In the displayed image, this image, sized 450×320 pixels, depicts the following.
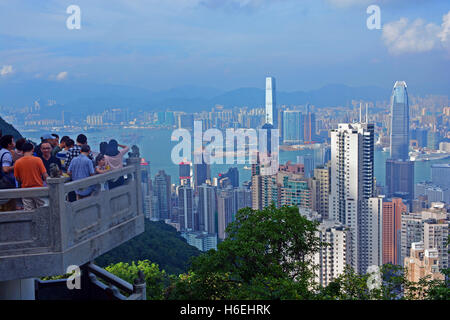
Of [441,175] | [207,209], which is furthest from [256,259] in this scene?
[441,175]

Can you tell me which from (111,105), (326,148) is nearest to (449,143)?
(326,148)

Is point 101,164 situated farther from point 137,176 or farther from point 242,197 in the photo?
point 242,197

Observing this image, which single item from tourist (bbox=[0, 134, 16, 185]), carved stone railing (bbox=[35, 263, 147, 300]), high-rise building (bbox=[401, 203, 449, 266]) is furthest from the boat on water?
tourist (bbox=[0, 134, 16, 185])

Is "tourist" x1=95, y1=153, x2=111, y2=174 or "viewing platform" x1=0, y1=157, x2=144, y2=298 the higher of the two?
"tourist" x1=95, y1=153, x2=111, y2=174

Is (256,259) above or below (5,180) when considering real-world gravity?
below

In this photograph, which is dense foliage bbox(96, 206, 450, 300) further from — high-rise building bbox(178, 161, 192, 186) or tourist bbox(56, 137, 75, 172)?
high-rise building bbox(178, 161, 192, 186)

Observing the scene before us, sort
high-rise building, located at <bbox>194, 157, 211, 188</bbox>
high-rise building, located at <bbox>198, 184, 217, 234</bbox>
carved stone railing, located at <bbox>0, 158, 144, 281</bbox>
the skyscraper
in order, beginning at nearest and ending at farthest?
carved stone railing, located at <bbox>0, 158, 144, 281</bbox> < high-rise building, located at <bbox>198, 184, 217, 234</bbox> < the skyscraper < high-rise building, located at <bbox>194, 157, 211, 188</bbox>

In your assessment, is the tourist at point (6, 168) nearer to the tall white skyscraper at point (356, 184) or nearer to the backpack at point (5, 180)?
the backpack at point (5, 180)
